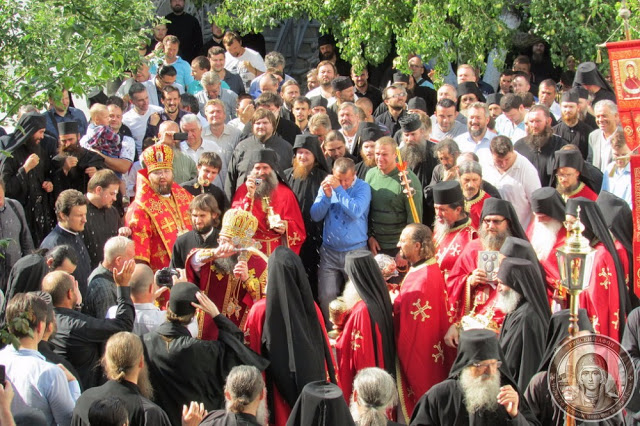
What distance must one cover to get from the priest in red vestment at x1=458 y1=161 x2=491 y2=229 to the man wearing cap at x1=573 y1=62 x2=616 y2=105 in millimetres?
3578

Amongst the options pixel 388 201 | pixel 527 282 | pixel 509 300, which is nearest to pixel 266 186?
pixel 388 201

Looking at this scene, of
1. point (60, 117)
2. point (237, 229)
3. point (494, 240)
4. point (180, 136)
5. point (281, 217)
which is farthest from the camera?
point (60, 117)

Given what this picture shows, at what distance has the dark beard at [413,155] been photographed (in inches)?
458

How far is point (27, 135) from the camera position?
11.0 m

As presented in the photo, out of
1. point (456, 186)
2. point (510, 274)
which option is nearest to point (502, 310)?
point (510, 274)

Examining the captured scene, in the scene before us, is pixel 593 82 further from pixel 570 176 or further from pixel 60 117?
pixel 60 117

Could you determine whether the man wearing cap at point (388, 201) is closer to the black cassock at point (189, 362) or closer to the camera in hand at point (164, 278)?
the camera in hand at point (164, 278)

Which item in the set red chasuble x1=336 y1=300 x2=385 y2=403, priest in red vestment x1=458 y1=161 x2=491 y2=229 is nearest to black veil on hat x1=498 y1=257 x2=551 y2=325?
red chasuble x1=336 y1=300 x2=385 y2=403

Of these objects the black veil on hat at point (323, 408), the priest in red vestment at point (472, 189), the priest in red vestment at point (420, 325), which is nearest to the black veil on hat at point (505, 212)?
the priest in red vestment at point (420, 325)

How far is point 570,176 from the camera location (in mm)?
10680

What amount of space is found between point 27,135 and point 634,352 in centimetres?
623

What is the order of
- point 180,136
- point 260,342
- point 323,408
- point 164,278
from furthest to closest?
point 180,136 → point 164,278 → point 260,342 → point 323,408

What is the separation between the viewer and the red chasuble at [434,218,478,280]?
9789 millimetres

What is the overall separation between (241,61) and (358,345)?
26.9 ft
